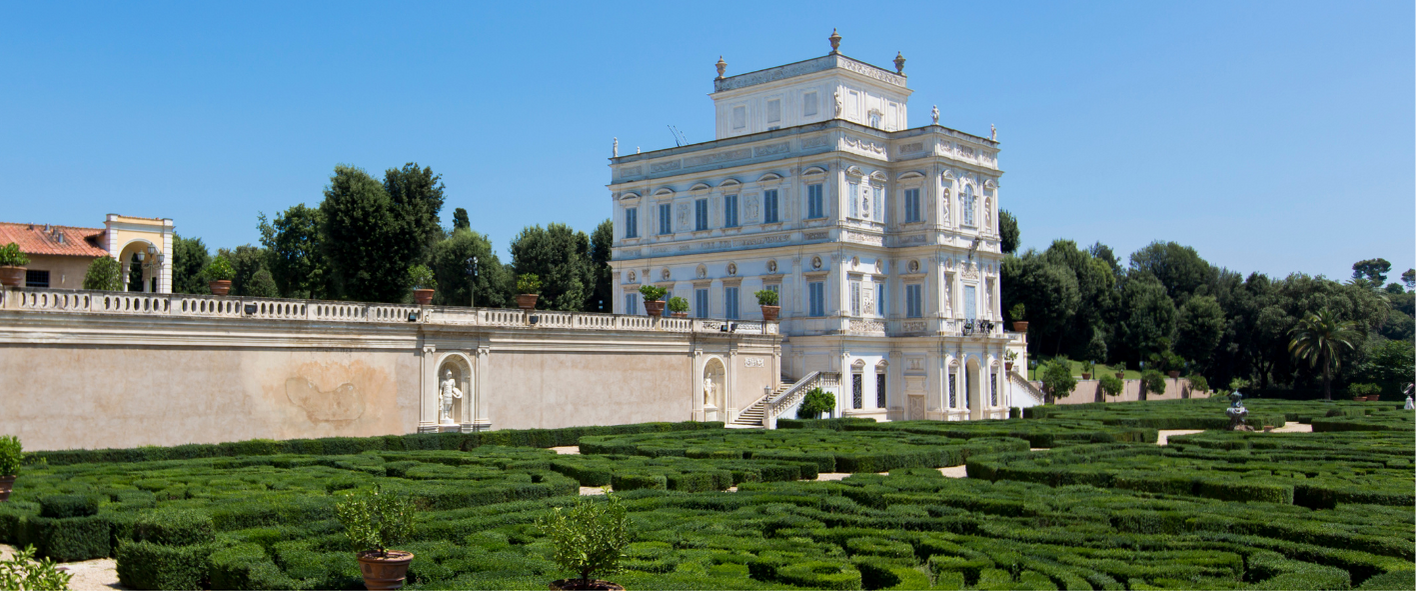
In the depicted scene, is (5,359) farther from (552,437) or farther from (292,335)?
(552,437)

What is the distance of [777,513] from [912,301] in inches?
1316

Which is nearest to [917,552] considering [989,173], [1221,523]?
[1221,523]

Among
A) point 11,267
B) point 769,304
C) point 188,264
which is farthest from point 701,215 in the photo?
point 188,264

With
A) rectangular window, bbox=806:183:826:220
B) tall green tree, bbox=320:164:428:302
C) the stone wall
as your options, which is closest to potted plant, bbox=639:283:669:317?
the stone wall

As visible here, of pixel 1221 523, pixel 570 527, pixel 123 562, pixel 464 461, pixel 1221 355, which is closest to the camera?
pixel 570 527

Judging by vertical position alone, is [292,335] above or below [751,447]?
above

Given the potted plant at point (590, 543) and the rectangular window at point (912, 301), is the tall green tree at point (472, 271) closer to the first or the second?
the rectangular window at point (912, 301)

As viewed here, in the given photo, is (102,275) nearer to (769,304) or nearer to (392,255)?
(392,255)

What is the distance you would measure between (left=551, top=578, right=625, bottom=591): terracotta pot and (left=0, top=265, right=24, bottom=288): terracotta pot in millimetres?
19666

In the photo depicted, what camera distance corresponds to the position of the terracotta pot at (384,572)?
11758 mm

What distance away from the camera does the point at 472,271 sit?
69500 millimetres

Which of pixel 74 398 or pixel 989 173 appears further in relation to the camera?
pixel 989 173

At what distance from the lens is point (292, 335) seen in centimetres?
2969

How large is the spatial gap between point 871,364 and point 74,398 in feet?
103
